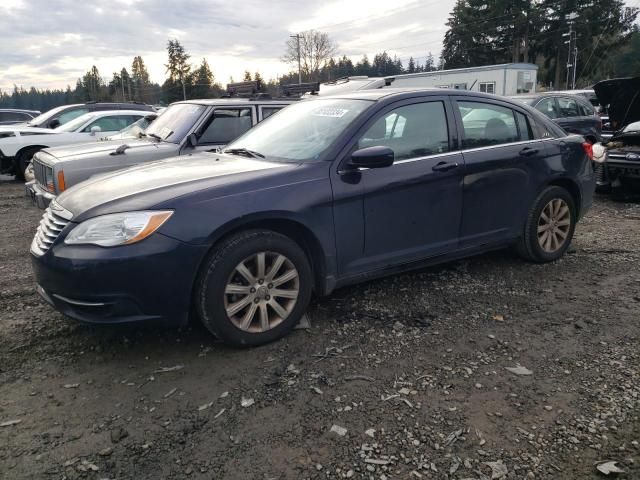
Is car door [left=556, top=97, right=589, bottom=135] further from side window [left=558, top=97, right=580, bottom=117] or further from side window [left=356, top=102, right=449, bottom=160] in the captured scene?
side window [left=356, top=102, right=449, bottom=160]

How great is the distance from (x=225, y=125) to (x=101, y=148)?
1569 mm

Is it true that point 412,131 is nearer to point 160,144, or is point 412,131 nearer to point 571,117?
point 160,144

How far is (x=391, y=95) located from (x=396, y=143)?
0.41 meters

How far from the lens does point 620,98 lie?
29.3 ft

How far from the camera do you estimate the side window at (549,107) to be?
1113 cm

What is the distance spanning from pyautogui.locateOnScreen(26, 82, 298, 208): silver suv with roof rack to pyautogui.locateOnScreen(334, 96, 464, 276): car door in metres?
2.79

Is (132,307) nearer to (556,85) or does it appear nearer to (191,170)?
(191,170)

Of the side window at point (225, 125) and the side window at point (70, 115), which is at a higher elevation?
the side window at point (70, 115)

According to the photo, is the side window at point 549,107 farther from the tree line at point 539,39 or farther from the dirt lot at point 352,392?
the tree line at point 539,39

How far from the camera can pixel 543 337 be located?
348cm


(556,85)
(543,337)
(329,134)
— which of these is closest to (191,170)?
(329,134)

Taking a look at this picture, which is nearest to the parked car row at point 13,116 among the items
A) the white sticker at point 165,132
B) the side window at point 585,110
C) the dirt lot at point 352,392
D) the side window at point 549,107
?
the white sticker at point 165,132

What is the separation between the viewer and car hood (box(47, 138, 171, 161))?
19.7 feet

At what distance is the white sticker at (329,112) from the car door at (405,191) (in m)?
0.31
